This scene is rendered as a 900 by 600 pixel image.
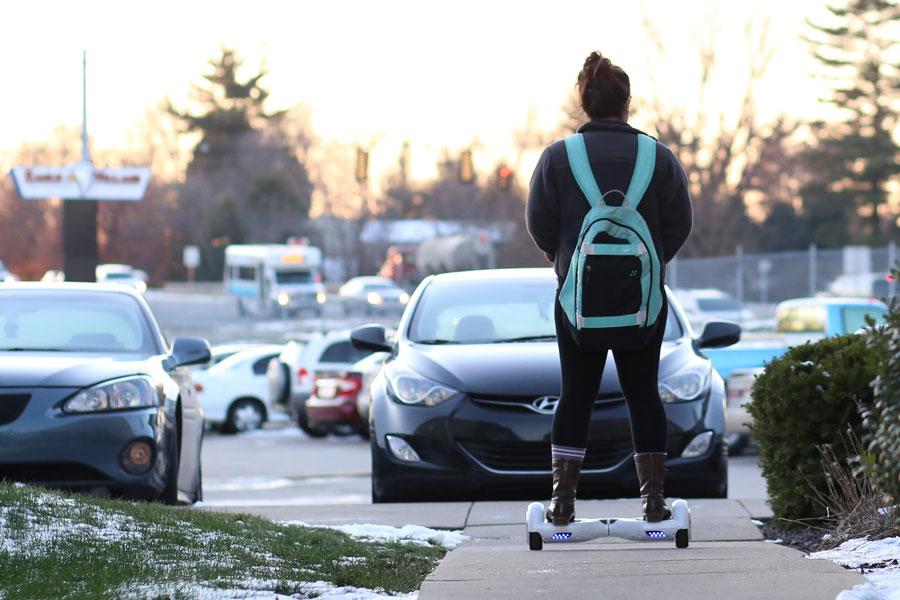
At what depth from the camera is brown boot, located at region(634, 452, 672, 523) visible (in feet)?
20.5

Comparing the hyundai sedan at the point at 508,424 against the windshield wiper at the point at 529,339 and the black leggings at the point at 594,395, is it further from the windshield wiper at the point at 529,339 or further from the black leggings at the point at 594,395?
the black leggings at the point at 594,395

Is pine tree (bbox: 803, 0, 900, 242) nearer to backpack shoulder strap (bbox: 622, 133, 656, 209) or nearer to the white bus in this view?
the white bus

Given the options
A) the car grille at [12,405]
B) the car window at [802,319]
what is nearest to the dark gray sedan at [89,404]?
the car grille at [12,405]

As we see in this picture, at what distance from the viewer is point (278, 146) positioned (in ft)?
350

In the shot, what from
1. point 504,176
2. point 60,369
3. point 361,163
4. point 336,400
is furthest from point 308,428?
point 504,176

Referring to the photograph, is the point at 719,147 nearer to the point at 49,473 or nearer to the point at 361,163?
the point at 361,163

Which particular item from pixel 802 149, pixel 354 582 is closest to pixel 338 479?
pixel 354 582

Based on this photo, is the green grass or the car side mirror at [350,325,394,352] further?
the car side mirror at [350,325,394,352]

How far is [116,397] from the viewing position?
910 cm

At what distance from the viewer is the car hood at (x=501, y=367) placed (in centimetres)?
873

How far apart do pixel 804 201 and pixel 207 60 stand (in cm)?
4737

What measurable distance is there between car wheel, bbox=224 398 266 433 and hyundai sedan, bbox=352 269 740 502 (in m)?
20.7

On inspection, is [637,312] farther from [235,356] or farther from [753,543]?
[235,356]

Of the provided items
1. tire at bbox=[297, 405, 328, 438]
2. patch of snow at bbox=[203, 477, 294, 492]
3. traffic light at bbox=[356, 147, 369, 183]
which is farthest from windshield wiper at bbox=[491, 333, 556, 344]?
traffic light at bbox=[356, 147, 369, 183]
